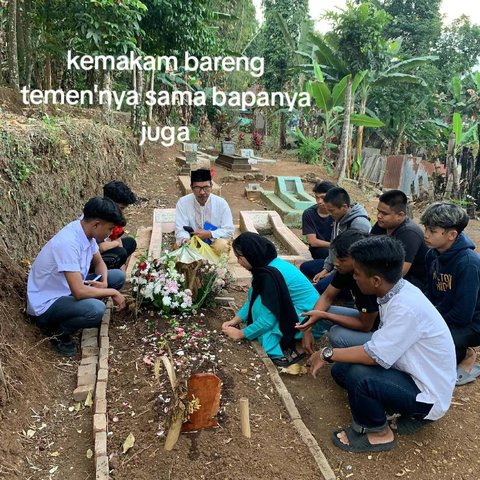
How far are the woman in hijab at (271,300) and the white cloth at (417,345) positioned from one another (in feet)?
2.90

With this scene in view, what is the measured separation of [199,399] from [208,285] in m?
1.60

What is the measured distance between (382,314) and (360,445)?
781 millimetres

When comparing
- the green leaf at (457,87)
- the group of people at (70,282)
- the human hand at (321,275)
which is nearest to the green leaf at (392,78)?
the green leaf at (457,87)

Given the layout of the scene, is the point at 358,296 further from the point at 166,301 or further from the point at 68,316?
the point at 68,316

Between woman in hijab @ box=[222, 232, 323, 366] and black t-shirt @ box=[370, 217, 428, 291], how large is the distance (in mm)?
849

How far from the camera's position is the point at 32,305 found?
3.12m

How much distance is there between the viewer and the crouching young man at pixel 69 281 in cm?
307

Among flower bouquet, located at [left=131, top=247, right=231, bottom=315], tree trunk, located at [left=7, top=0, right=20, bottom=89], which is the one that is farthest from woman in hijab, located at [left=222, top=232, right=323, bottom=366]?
tree trunk, located at [left=7, top=0, right=20, bottom=89]

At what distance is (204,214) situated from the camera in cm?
498

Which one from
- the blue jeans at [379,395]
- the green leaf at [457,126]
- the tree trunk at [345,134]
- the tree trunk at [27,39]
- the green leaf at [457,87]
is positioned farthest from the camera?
the green leaf at [457,87]

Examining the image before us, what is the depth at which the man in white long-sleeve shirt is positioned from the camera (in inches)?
189

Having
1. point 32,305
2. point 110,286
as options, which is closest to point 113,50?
point 110,286

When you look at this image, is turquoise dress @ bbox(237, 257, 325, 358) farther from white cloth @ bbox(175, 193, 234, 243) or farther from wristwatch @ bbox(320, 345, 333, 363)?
white cloth @ bbox(175, 193, 234, 243)

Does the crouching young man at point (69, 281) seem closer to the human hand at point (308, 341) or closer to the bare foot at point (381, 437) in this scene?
the human hand at point (308, 341)
